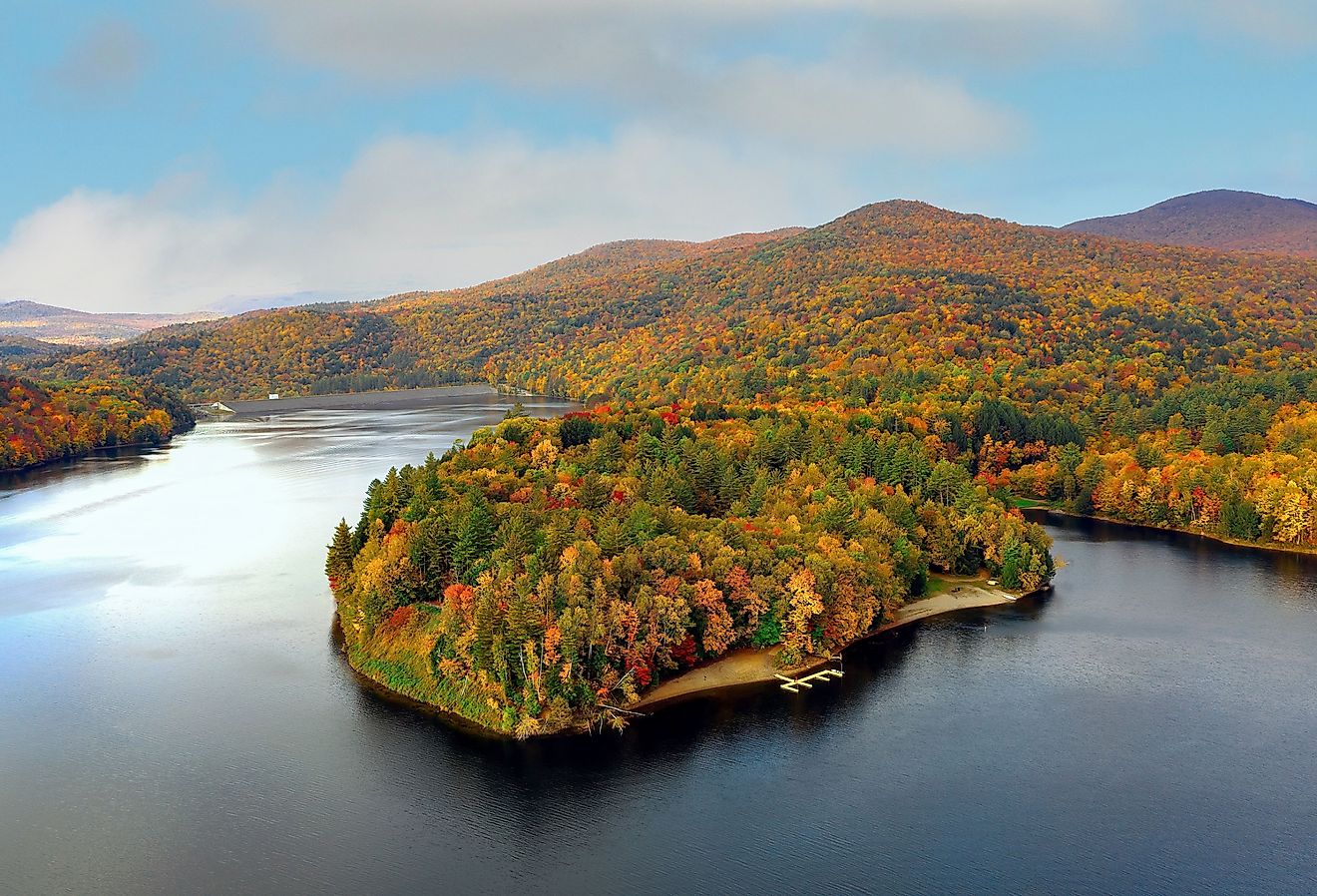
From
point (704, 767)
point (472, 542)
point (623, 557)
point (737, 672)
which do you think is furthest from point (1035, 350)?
point (704, 767)

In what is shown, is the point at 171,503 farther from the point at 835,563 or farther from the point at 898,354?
the point at 898,354

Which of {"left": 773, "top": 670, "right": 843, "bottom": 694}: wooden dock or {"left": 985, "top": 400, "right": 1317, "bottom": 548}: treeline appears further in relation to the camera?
{"left": 985, "top": 400, "right": 1317, "bottom": 548}: treeline

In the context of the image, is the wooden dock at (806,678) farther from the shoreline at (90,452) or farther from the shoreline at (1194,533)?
the shoreline at (90,452)

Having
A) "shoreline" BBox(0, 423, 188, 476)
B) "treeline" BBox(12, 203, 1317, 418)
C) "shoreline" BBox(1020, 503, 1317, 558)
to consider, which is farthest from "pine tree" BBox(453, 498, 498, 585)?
"shoreline" BBox(0, 423, 188, 476)

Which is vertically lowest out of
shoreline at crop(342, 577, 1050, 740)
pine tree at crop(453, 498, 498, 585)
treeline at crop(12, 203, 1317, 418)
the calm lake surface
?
the calm lake surface

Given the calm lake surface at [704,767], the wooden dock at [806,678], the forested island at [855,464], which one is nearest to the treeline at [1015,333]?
the forested island at [855,464]

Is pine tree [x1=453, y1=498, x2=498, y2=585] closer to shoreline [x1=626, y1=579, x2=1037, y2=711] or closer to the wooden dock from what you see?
shoreline [x1=626, y1=579, x2=1037, y2=711]

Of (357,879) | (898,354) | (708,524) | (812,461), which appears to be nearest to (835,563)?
(708,524)
